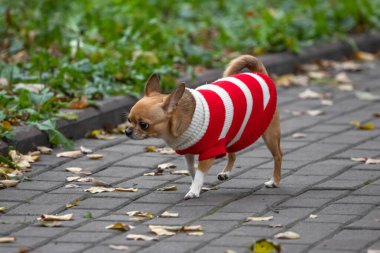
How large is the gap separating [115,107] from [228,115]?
267 cm

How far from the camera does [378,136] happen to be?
29.1ft

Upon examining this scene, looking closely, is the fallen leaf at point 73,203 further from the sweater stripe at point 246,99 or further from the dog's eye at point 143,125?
the sweater stripe at point 246,99

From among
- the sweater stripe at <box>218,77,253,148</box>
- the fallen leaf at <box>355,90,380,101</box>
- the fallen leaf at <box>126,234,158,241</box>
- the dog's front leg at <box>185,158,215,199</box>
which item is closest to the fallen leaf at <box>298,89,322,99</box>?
the fallen leaf at <box>355,90,380,101</box>

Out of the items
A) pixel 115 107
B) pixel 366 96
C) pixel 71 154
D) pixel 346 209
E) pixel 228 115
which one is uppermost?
pixel 228 115

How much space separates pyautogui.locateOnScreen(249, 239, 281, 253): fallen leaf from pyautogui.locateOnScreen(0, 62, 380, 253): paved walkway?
0.11 meters

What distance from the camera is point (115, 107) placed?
922 cm

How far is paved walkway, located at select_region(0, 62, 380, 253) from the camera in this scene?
18.7 feet

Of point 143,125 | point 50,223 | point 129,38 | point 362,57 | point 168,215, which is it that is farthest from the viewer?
point 362,57

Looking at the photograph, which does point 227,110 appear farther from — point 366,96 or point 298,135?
point 366,96

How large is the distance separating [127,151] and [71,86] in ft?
4.48

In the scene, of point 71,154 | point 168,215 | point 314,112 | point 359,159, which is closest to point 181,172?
point 71,154

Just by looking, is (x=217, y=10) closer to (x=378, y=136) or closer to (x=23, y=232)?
(x=378, y=136)

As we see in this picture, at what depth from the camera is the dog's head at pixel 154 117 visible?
6555 mm

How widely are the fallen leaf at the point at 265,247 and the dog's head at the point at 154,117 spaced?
1387 millimetres
